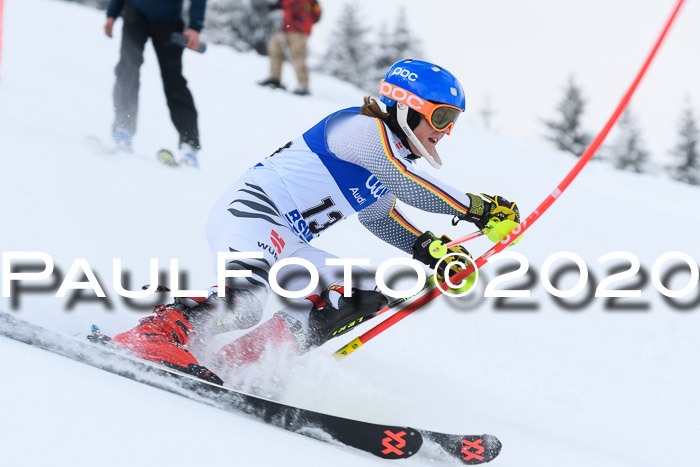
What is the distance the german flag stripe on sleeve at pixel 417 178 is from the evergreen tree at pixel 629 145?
31001mm

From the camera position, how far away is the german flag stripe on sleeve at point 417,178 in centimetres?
272

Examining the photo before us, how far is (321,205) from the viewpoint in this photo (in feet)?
9.62

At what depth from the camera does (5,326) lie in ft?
7.60

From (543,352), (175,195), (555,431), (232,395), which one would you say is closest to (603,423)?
(555,431)

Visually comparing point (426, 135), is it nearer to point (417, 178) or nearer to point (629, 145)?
point (417, 178)

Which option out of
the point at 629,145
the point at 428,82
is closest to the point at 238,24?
the point at 629,145

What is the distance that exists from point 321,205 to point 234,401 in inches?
38.5

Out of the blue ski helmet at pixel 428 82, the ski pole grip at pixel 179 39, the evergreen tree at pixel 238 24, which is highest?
the blue ski helmet at pixel 428 82

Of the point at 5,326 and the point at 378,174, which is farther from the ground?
the point at 378,174

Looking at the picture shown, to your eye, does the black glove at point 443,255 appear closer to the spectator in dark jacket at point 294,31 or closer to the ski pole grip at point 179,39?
the ski pole grip at point 179,39

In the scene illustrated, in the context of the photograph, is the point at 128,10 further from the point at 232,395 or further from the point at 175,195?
the point at 232,395

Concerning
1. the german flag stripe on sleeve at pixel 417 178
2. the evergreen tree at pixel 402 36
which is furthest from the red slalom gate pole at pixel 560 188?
the evergreen tree at pixel 402 36

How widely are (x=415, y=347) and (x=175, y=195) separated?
2.06 metres

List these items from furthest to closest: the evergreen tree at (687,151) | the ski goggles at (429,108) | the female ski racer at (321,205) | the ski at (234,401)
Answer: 1. the evergreen tree at (687,151)
2. the ski goggles at (429,108)
3. the female ski racer at (321,205)
4. the ski at (234,401)
